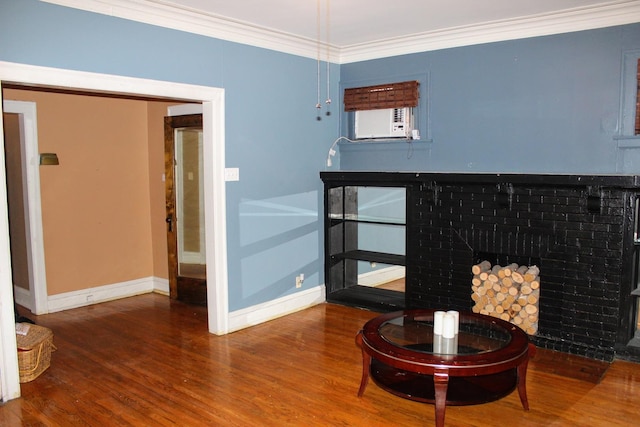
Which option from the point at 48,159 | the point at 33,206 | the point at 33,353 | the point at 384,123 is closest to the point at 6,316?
the point at 33,353

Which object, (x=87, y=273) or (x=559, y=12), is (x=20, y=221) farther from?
(x=559, y=12)

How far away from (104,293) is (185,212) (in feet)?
4.13

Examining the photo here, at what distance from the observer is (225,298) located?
4.56 metres

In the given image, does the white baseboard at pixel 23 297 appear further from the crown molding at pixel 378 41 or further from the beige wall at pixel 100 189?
the crown molding at pixel 378 41

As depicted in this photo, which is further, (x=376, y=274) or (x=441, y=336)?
(x=376, y=274)

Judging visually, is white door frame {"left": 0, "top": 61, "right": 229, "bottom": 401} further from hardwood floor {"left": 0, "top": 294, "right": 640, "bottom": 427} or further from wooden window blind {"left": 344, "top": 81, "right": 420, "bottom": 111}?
wooden window blind {"left": 344, "top": 81, "right": 420, "bottom": 111}

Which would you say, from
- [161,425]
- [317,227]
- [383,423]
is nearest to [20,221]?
[317,227]

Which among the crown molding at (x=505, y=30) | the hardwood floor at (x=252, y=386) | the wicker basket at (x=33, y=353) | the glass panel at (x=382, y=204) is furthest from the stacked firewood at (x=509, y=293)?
the wicker basket at (x=33, y=353)

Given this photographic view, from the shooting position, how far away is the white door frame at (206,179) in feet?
10.5

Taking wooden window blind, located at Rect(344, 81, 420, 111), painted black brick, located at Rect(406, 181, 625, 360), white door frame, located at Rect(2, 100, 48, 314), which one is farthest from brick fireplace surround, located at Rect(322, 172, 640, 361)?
white door frame, located at Rect(2, 100, 48, 314)

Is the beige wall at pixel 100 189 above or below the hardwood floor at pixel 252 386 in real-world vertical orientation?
above

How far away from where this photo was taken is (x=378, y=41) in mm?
5070

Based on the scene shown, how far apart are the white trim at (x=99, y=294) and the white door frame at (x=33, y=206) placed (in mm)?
138

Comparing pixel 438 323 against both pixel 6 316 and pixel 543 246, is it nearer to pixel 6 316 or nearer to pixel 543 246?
pixel 543 246
